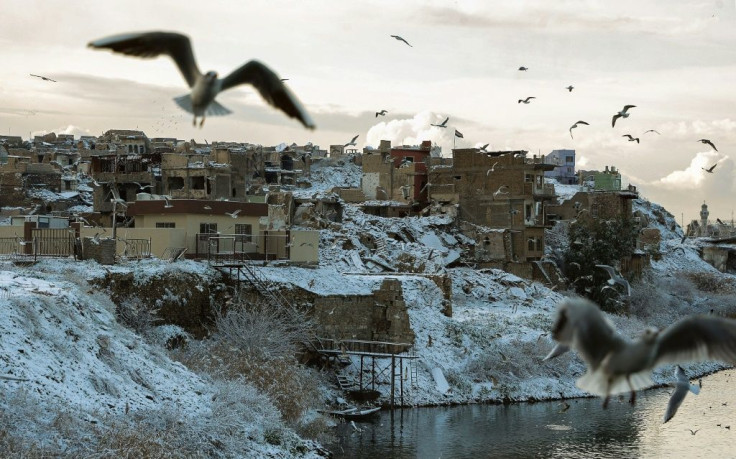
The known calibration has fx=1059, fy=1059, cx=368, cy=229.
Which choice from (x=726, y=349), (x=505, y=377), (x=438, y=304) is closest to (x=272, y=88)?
(x=726, y=349)

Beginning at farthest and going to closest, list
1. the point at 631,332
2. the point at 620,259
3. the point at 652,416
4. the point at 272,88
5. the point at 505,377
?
the point at 620,259, the point at 631,332, the point at 505,377, the point at 652,416, the point at 272,88

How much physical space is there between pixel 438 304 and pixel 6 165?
A: 142ft

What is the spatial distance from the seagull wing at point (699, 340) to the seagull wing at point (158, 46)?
5691 mm

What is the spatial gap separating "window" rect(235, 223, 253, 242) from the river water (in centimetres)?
980

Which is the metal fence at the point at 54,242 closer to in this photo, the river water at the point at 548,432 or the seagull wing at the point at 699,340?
the river water at the point at 548,432

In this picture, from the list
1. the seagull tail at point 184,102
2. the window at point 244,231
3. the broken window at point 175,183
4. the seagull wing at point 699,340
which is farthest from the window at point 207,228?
the broken window at point 175,183

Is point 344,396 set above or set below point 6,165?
below

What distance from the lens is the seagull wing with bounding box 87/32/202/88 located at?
1040cm

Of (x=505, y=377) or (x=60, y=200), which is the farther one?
(x=60, y=200)

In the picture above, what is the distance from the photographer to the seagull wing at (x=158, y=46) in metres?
10.4

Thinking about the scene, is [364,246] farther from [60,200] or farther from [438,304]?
[60,200]

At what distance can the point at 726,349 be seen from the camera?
11039 millimetres

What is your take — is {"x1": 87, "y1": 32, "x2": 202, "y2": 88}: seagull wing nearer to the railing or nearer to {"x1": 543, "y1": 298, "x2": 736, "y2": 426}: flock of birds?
{"x1": 543, "y1": 298, "x2": 736, "y2": 426}: flock of birds

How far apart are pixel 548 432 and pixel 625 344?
83.0ft
